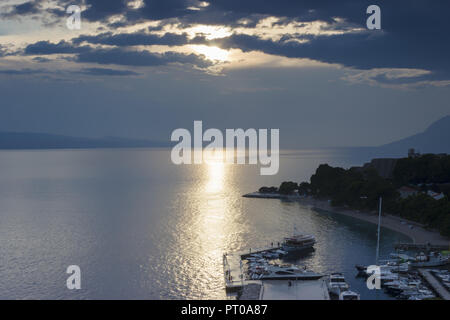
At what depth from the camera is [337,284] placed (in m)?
31.1

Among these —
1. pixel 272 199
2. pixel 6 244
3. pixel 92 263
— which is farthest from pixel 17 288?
pixel 272 199

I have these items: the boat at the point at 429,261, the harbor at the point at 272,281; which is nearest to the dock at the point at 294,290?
the harbor at the point at 272,281

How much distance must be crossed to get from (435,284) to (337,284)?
7689mm

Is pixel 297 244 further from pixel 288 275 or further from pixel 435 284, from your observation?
pixel 435 284

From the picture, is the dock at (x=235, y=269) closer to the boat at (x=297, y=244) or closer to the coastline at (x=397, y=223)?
the boat at (x=297, y=244)

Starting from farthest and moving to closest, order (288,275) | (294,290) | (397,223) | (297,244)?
(397,223), (297,244), (288,275), (294,290)

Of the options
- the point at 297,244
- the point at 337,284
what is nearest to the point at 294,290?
the point at 337,284

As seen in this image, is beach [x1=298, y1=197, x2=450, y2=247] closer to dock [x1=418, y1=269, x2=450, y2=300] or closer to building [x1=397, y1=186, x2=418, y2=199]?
building [x1=397, y1=186, x2=418, y2=199]

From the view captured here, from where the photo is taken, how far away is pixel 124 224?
62000 millimetres

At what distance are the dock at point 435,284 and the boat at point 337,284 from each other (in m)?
6.44

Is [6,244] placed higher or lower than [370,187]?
lower

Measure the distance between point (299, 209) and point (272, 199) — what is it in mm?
15243
